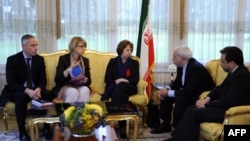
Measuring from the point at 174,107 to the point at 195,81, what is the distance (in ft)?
1.21

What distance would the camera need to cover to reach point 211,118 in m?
3.37

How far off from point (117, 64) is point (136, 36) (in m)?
0.90

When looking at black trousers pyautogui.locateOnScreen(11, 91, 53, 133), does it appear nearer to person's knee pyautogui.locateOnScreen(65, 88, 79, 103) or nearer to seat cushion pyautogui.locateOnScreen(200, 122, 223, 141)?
person's knee pyautogui.locateOnScreen(65, 88, 79, 103)

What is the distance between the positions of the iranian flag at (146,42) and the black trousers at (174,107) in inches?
23.2

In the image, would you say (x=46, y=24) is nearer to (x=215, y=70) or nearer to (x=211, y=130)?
(x=215, y=70)

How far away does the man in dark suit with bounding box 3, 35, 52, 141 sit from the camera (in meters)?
3.99

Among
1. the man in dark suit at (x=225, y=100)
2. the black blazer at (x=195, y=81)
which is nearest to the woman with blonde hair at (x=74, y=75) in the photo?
the black blazer at (x=195, y=81)

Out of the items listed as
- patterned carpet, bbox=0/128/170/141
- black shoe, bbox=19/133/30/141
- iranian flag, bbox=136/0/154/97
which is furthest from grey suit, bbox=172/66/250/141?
black shoe, bbox=19/133/30/141

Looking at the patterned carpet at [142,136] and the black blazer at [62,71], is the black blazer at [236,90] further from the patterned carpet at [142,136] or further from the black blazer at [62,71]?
the black blazer at [62,71]

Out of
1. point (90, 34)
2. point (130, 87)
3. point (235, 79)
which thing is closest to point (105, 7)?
point (90, 34)

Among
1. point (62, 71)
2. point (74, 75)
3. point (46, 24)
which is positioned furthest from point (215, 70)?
point (46, 24)

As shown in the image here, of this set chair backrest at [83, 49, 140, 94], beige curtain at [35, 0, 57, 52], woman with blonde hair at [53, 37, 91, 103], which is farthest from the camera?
beige curtain at [35, 0, 57, 52]

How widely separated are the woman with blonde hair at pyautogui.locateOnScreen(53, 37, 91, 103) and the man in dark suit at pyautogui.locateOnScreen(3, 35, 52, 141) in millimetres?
177

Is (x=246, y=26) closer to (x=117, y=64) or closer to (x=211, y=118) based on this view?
(x=117, y=64)
